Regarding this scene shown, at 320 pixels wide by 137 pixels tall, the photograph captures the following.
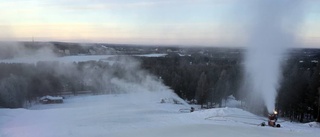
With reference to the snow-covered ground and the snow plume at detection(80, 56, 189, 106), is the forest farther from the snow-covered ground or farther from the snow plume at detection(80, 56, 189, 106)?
the snow-covered ground

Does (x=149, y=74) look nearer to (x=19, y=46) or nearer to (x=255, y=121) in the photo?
(x=19, y=46)

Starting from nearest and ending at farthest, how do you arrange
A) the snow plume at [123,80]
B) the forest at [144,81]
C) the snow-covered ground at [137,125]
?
1. the snow-covered ground at [137,125]
2. the forest at [144,81]
3. the snow plume at [123,80]

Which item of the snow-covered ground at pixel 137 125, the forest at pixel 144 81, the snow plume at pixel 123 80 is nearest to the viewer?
the snow-covered ground at pixel 137 125

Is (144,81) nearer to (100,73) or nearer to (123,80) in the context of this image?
(123,80)

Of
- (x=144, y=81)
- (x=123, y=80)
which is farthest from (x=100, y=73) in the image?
(x=144, y=81)

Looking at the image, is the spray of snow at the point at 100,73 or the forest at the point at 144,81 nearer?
the forest at the point at 144,81

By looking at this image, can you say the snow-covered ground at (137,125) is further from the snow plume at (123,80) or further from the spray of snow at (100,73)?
the snow plume at (123,80)

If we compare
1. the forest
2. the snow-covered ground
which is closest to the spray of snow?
the forest

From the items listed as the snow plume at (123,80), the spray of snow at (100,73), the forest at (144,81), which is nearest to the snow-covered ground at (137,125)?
the forest at (144,81)

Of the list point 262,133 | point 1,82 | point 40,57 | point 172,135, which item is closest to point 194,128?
point 172,135
